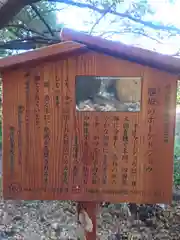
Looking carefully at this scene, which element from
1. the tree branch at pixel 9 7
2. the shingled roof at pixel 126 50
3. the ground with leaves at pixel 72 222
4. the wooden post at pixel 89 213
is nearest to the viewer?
the shingled roof at pixel 126 50

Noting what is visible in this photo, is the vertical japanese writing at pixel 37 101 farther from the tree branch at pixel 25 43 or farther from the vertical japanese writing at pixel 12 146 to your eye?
the tree branch at pixel 25 43

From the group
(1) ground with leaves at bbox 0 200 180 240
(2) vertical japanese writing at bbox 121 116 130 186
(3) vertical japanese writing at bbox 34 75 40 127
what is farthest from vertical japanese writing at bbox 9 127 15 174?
(1) ground with leaves at bbox 0 200 180 240

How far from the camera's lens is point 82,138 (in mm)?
1822

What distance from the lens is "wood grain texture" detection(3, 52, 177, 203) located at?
70.7 inches

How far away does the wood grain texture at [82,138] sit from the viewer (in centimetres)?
180

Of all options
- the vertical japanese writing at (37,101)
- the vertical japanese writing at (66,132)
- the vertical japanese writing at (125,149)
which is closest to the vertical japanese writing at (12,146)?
the vertical japanese writing at (37,101)

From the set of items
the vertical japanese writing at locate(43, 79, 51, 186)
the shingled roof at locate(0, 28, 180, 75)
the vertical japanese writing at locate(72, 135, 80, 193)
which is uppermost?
the shingled roof at locate(0, 28, 180, 75)

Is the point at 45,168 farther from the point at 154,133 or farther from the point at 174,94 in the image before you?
the point at 174,94

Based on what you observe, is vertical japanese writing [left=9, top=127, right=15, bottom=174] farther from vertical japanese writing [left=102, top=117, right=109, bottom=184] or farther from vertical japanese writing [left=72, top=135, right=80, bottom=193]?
vertical japanese writing [left=102, top=117, right=109, bottom=184]

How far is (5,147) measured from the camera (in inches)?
72.5

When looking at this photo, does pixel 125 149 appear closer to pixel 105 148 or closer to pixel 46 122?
pixel 105 148

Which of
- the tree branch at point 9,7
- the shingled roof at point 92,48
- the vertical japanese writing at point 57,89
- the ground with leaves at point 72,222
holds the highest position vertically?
the tree branch at point 9,7

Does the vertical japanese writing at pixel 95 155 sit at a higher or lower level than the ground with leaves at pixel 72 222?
higher

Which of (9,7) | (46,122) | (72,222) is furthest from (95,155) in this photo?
(72,222)
